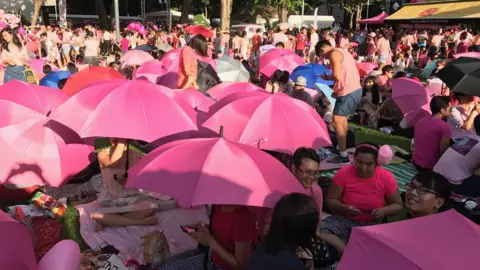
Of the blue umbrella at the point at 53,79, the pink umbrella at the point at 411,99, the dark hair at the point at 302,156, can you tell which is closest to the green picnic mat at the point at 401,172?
the pink umbrella at the point at 411,99

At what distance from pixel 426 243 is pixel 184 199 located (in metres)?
1.60

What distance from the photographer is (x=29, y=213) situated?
4531 mm

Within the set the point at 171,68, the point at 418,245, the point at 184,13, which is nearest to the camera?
the point at 418,245

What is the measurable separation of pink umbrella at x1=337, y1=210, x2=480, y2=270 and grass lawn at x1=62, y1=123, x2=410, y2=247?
337 centimetres

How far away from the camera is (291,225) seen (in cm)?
268

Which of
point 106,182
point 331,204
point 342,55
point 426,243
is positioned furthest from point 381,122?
point 426,243

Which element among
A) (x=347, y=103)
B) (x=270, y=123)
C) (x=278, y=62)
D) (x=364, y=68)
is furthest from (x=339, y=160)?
(x=364, y=68)

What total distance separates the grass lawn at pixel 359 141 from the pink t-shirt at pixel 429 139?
6.71ft

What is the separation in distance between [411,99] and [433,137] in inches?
94.8

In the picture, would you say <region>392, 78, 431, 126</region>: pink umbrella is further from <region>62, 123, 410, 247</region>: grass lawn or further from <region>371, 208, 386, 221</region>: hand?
<region>371, 208, 386, 221</region>: hand

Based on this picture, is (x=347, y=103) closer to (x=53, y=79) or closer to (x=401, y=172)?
(x=401, y=172)

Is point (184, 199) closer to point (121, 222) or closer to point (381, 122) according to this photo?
point (121, 222)

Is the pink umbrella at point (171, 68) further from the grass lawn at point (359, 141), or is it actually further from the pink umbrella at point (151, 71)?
the grass lawn at point (359, 141)

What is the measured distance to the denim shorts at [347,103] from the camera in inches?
283
